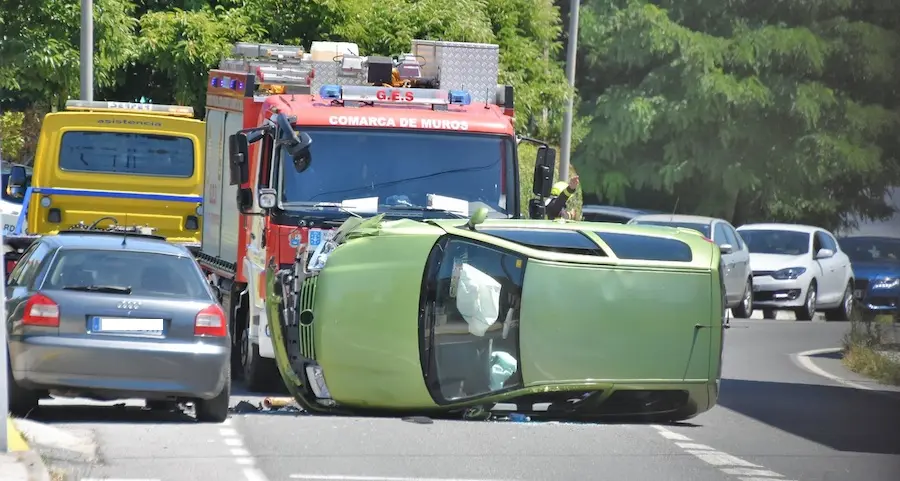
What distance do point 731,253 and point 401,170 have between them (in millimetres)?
12546

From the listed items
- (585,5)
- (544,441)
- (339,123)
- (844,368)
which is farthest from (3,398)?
(585,5)

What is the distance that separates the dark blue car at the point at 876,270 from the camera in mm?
30734

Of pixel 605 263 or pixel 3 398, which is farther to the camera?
pixel 605 263

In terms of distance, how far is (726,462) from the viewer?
11.6 meters

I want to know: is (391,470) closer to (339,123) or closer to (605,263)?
(605,263)

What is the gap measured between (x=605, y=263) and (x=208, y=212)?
25.5 ft

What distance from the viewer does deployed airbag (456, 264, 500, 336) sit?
12.3 meters

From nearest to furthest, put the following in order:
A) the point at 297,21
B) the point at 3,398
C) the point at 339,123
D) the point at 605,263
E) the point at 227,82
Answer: the point at 3,398, the point at 605,263, the point at 339,123, the point at 227,82, the point at 297,21

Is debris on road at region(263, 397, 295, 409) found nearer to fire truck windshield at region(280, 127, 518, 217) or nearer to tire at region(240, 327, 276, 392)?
tire at region(240, 327, 276, 392)

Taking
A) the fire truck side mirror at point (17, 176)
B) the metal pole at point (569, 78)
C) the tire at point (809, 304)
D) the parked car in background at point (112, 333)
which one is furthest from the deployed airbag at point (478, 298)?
the metal pole at point (569, 78)

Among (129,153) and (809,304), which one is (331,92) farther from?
(809,304)

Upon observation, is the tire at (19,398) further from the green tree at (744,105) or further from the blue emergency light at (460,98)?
the green tree at (744,105)

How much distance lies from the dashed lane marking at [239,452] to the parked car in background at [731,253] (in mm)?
14303

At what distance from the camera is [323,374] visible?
492 inches
